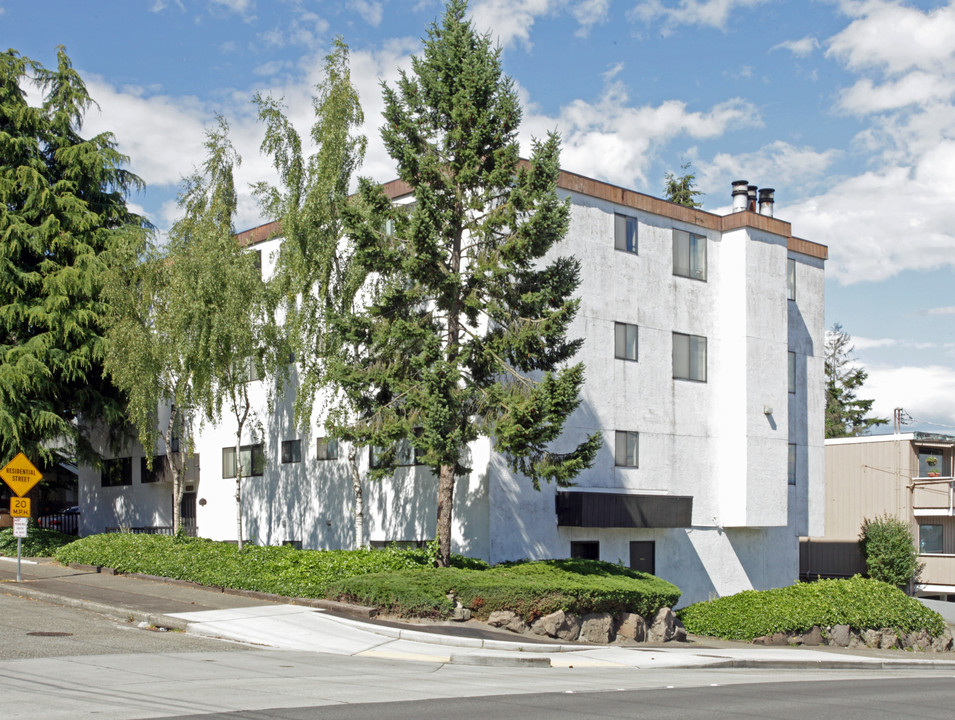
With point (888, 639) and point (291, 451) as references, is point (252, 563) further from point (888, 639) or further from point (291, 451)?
point (888, 639)

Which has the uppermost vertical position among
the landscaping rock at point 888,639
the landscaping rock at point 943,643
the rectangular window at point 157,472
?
the rectangular window at point 157,472

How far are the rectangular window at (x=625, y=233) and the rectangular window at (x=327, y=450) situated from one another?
10062mm

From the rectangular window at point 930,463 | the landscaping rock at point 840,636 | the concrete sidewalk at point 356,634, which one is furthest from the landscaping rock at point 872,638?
the rectangular window at point 930,463

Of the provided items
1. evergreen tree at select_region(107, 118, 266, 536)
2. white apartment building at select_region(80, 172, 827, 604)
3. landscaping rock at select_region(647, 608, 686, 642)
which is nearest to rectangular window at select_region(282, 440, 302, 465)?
white apartment building at select_region(80, 172, 827, 604)

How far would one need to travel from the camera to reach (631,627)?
21578 millimetres

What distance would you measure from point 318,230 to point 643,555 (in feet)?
42.5

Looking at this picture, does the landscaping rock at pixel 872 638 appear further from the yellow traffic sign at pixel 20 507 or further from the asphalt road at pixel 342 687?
the yellow traffic sign at pixel 20 507

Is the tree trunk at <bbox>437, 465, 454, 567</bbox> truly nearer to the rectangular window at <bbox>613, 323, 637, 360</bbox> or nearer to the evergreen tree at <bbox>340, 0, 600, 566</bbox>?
the evergreen tree at <bbox>340, 0, 600, 566</bbox>

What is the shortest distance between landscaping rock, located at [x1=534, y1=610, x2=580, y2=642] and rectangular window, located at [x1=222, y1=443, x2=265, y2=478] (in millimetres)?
15102

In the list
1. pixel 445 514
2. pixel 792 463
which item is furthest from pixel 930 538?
pixel 445 514

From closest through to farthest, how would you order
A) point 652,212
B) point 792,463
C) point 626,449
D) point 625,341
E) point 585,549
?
point 585,549 < point 626,449 < point 625,341 < point 652,212 < point 792,463

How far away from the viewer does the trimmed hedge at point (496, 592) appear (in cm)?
1961

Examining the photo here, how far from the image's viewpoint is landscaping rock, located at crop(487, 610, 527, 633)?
19.7 meters

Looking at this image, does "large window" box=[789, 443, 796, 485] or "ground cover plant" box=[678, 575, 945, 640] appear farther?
"large window" box=[789, 443, 796, 485]
